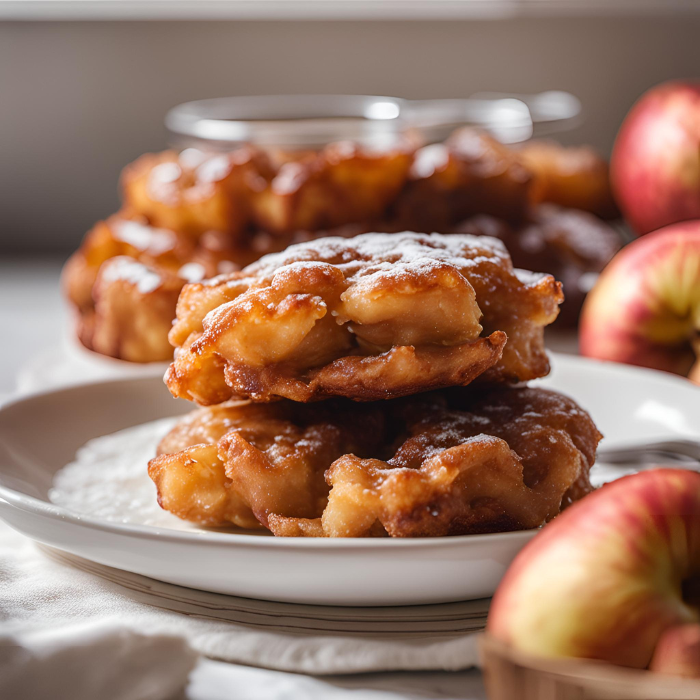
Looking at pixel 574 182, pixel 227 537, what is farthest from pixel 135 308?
pixel 574 182

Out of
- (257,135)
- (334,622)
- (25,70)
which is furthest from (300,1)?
(334,622)

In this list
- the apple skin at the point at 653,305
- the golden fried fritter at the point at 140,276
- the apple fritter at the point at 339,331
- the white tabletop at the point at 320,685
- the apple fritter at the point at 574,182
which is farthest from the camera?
the apple fritter at the point at 574,182

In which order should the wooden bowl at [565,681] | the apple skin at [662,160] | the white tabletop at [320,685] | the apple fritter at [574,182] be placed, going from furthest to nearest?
the apple fritter at [574,182] < the apple skin at [662,160] < the white tabletop at [320,685] < the wooden bowl at [565,681]

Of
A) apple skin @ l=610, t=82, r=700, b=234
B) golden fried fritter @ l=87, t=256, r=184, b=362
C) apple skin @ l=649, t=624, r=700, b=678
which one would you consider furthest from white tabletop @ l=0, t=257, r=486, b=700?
apple skin @ l=610, t=82, r=700, b=234

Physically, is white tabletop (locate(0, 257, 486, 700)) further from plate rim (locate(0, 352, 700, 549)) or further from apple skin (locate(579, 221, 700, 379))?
apple skin (locate(579, 221, 700, 379))

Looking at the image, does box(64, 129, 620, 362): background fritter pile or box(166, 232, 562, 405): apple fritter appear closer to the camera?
box(166, 232, 562, 405): apple fritter

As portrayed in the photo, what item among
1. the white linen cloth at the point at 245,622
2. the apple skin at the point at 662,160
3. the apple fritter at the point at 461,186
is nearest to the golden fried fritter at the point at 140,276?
the apple fritter at the point at 461,186

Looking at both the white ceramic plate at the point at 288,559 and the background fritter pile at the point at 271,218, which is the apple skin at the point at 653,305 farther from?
the white ceramic plate at the point at 288,559
